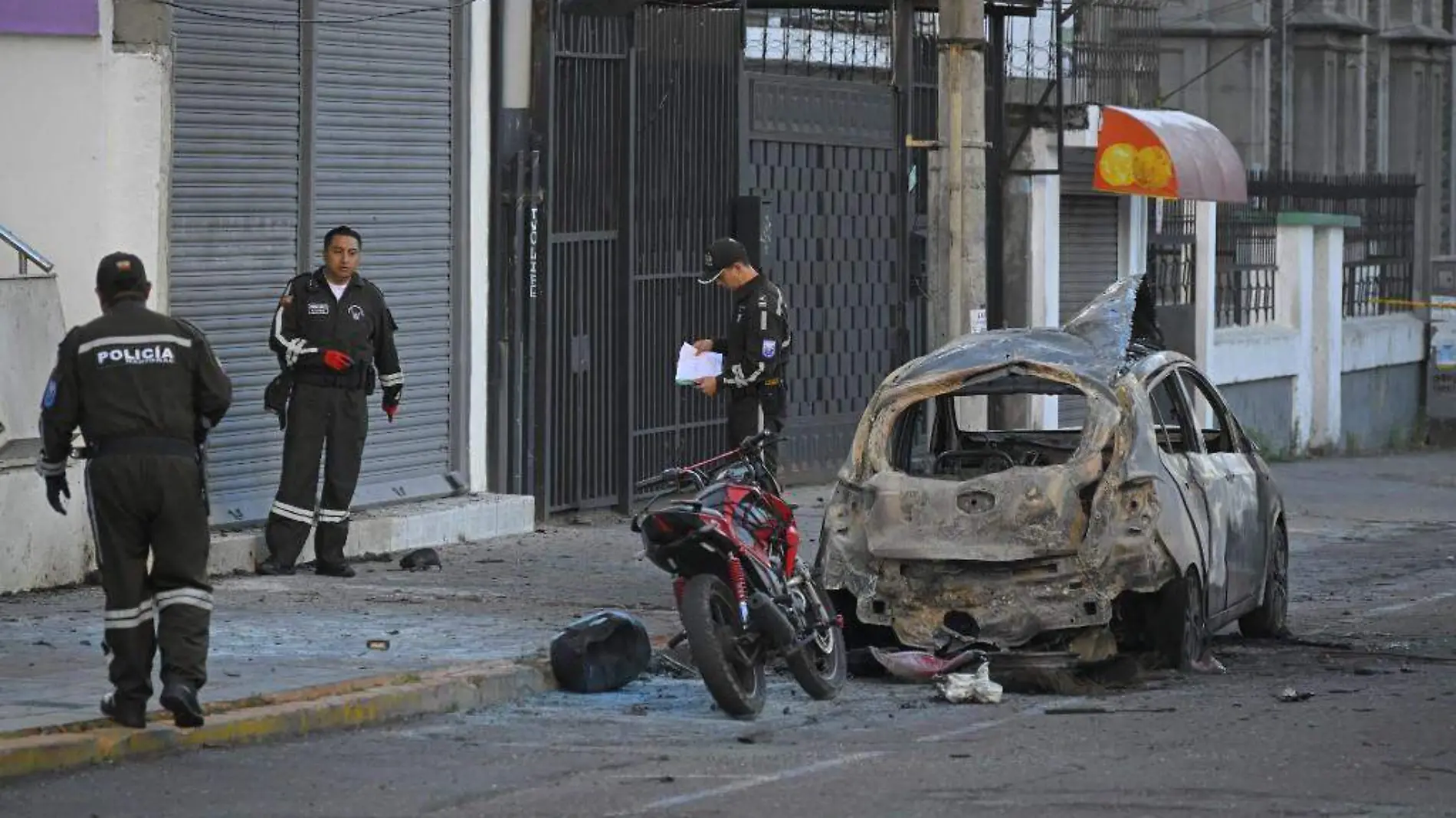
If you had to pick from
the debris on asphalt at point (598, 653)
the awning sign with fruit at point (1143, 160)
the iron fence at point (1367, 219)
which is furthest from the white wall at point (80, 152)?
the iron fence at point (1367, 219)

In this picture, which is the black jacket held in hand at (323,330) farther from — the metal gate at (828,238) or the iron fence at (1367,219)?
the iron fence at (1367,219)

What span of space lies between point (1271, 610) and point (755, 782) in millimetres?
5301

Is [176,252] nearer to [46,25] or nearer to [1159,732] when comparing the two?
[46,25]

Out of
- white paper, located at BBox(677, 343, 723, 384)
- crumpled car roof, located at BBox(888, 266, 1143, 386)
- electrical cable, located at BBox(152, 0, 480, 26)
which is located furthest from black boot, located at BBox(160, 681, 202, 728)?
electrical cable, located at BBox(152, 0, 480, 26)

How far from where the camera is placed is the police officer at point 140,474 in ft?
33.1

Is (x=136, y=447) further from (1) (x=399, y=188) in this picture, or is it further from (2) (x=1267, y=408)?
(2) (x=1267, y=408)

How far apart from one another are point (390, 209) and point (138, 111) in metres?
2.64

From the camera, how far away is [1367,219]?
36.0 metres

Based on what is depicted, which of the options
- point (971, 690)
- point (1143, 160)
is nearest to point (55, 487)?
point (971, 690)

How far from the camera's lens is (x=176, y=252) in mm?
15180

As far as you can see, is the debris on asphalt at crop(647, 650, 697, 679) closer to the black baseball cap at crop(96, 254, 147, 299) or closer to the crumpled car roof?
the crumpled car roof

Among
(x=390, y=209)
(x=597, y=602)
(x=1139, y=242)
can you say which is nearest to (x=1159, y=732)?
(x=597, y=602)

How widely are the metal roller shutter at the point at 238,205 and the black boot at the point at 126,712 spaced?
5.32 metres

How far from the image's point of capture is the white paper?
15.1 meters
